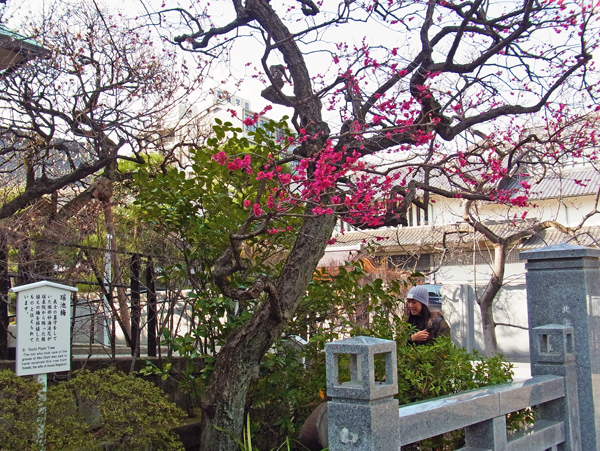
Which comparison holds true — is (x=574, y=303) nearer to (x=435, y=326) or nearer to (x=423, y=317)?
(x=435, y=326)

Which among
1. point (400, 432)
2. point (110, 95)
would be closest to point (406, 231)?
point (110, 95)

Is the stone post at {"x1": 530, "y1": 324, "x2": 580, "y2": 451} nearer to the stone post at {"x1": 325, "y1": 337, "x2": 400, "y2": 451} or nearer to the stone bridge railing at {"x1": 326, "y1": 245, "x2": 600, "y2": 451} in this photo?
the stone bridge railing at {"x1": 326, "y1": 245, "x2": 600, "y2": 451}

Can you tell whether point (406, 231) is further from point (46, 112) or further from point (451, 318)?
point (46, 112)

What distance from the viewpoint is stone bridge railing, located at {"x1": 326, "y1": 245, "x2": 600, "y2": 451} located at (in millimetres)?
2984

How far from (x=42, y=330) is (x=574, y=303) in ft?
15.2

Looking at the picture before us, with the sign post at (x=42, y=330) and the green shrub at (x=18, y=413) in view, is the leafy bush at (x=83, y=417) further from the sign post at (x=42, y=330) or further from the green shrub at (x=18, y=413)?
the sign post at (x=42, y=330)

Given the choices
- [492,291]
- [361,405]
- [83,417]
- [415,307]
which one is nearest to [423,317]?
[415,307]

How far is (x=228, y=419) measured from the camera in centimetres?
522

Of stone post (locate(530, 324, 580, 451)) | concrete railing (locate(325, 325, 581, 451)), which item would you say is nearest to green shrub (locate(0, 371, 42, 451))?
concrete railing (locate(325, 325, 581, 451))

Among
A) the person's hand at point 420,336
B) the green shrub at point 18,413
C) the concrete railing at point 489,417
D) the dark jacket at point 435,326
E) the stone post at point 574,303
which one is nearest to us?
the concrete railing at point 489,417

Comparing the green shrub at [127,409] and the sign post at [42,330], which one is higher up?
the sign post at [42,330]

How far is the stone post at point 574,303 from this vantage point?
520 cm

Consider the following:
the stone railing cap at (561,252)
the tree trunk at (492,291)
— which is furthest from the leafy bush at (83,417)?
the tree trunk at (492,291)

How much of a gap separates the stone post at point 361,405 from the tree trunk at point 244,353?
82.7 inches
